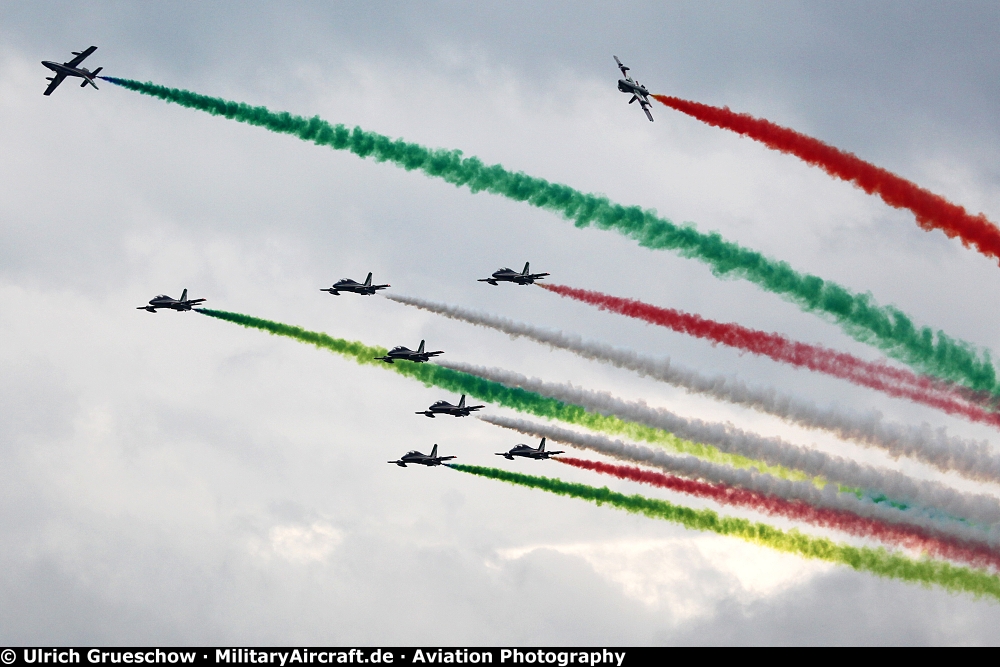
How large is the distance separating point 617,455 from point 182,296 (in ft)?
121

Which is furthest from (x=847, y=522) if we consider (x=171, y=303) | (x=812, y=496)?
(x=171, y=303)

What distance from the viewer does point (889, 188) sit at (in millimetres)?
100625

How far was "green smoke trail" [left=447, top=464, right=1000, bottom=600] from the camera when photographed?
10238cm

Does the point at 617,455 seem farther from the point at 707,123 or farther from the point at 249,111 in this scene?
the point at 249,111

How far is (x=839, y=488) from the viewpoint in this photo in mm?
104688

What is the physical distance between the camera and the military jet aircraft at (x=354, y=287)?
121500 millimetres

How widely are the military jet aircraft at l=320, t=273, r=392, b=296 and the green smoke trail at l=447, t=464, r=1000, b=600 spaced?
22482mm

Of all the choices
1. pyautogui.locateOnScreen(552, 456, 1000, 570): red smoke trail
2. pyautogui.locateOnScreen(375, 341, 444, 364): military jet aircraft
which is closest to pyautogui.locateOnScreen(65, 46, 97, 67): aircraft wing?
pyautogui.locateOnScreen(375, 341, 444, 364): military jet aircraft

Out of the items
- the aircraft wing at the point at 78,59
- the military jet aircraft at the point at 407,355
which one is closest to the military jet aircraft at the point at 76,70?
the aircraft wing at the point at 78,59

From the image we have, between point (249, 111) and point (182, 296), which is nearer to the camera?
point (249, 111)

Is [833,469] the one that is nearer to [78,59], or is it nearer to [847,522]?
[847,522]
